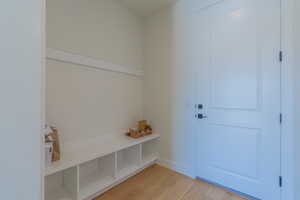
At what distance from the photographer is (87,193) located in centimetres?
159

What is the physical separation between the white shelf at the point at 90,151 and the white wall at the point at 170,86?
0.44 meters

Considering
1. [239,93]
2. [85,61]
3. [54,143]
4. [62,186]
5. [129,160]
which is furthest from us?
[129,160]

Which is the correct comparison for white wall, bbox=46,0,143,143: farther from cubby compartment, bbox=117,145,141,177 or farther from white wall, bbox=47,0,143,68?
cubby compartment, bbox=117,145,141,177

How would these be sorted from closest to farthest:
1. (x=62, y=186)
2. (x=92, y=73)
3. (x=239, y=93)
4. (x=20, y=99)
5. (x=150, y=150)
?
(x=20, y=99) < (x=62, y=186) < (x=239, y=93) < (x=92, y=73) < (x=150, y=150)

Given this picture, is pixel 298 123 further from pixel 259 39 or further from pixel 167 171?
pixel 167 171

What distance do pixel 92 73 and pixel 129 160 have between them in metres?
1.37

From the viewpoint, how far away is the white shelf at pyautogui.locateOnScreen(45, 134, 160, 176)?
138 cm

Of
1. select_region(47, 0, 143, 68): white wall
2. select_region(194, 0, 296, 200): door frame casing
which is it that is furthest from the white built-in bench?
select_region(194, 0, 296, 200): door frame casing

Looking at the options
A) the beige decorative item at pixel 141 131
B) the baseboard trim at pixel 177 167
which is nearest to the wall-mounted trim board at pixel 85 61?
the beige decorative item at pixel 141 131

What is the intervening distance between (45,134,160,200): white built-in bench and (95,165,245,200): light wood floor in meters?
0.12

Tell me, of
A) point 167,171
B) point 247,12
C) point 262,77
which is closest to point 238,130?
point 262,77

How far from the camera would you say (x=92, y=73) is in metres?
2.02

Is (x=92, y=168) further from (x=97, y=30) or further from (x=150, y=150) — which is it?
(x=97, y=30)

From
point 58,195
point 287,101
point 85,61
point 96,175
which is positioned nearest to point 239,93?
point 287,101
